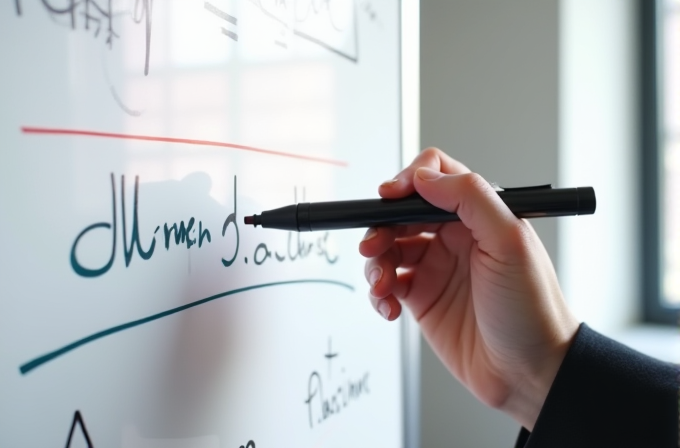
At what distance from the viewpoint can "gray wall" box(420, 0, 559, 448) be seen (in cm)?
83

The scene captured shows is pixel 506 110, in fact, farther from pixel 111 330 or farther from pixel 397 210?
pixel 111 330

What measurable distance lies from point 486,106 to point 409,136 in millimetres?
313

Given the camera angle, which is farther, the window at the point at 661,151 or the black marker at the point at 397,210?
the window at the point at 661,151

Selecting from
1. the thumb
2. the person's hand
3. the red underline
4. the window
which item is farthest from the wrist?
the window

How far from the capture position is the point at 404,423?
589 mm

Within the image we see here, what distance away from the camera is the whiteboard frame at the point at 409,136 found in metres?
0.57

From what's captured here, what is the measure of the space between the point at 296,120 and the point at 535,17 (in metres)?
0.59

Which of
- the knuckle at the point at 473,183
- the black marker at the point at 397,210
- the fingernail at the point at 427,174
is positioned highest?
the fingernail at the point at 427,174

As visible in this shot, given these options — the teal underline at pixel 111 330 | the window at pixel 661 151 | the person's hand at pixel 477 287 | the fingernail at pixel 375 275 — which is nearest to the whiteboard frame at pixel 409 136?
the person's hand at pixel 477 287

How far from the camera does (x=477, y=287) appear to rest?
1.45 ft

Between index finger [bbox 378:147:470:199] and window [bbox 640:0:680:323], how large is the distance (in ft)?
2.57

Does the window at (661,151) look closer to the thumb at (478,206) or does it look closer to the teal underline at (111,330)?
the thumb at (478,206)

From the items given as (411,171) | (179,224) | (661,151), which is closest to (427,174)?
(411,171)

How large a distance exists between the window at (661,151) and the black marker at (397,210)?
862mm
